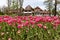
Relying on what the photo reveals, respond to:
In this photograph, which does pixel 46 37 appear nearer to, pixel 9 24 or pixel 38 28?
pixel 38 28

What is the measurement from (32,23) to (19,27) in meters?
0.33

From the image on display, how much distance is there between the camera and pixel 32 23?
4473 millimetres

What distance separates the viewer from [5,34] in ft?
13.9

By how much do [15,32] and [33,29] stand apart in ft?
1.19

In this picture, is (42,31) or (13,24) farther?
(13,24)

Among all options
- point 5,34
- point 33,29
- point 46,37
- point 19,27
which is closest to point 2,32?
point 5,34

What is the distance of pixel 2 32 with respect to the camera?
169 inches

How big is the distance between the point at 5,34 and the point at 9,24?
0.30 m

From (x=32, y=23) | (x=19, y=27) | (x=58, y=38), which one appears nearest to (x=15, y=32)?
(x=19, y=27)

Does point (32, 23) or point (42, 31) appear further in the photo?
point (32, 23)

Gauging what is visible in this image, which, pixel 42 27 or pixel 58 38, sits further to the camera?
pixel 42 27

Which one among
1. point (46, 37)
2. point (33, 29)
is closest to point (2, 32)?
point (33, 29)

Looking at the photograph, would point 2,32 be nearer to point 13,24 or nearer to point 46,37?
point 13,24

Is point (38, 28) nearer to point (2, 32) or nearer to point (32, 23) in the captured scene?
point (32, 23)
